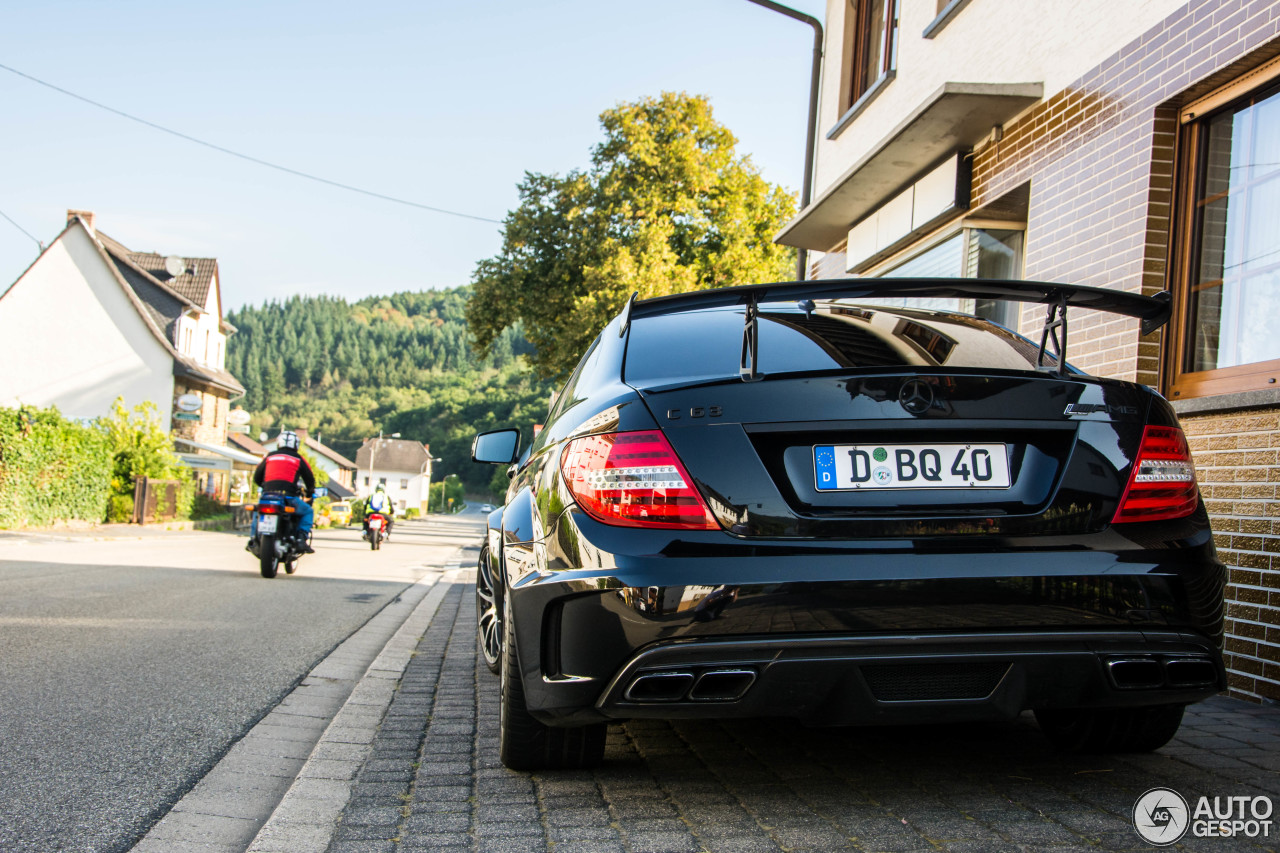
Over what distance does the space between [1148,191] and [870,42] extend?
6.77 m

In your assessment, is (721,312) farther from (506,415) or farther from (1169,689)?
(506,415)

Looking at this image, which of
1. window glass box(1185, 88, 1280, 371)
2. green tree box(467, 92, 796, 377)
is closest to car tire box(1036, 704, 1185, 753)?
window glass box(1185, 88, 1280, 371)

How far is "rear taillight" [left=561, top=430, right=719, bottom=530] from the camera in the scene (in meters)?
2.66

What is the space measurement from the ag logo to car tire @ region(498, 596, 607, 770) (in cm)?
150

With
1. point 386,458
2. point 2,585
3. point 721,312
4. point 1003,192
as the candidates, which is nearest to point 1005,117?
point 1003,192

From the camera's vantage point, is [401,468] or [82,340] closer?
[82,340]

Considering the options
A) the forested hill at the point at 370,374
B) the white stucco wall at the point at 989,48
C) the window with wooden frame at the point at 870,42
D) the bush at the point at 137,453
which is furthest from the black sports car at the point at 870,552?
the forested hill at the point at 370,374

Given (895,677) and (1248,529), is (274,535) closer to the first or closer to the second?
(1248,529)

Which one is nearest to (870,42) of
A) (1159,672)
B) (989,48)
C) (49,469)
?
(989,48)

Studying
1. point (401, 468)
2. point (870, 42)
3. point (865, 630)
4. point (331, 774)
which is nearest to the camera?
point (865, 630)

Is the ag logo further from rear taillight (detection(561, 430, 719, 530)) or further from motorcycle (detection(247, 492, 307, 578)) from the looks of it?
motorcycle (detection(247, 492, 307, 578))

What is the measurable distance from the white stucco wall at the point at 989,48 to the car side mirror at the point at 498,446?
4.27 m

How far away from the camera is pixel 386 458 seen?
429 feet

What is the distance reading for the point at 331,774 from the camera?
333 cm
